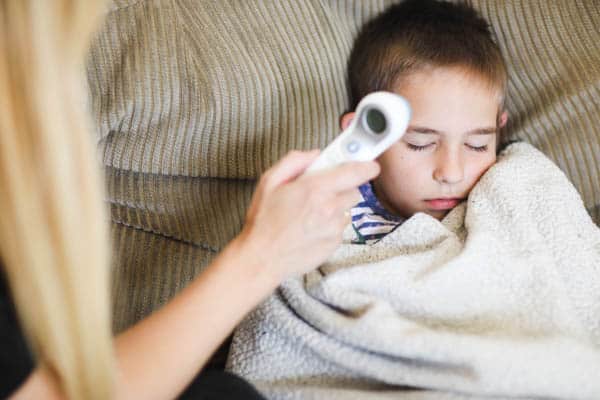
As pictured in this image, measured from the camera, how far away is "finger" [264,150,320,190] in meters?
0.79

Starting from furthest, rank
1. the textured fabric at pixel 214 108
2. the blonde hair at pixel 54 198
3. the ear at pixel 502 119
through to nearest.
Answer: the ear at pixel 502 119, the textured fabric at pixel 214 108, the blonde hair at pixel 54 198

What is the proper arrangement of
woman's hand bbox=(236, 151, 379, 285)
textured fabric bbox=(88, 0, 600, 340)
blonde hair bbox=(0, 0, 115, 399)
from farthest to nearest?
1. textured fabric bbox=(88, 0, 600, 340)
2. woman's hand bbox=(236, 151, 379, 285)
3. blonde hair bbox=(0, 0, 115, 399)

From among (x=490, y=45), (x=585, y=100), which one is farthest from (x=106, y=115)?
(x=585, y=100)

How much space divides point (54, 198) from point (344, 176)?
33 cm

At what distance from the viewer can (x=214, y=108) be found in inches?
42.1

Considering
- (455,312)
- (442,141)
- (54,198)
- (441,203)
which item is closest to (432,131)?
(442,141)

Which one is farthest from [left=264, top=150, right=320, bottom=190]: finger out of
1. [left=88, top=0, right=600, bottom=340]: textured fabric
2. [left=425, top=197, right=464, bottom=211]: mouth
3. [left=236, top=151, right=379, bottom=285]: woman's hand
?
[left=425, top=197, right=464, bottom=211]: mouth

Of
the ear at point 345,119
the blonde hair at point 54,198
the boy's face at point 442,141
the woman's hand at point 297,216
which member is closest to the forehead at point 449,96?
the boy's face at point 442,141

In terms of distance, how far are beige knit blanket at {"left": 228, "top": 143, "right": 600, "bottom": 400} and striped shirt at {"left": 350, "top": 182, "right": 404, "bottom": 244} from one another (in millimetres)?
105

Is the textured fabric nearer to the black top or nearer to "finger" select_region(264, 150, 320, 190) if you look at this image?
"finger" select_region(264, 150, 320, 190)

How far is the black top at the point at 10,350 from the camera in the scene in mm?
672

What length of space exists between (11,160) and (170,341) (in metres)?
0.28

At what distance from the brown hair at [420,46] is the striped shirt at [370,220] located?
0.18 m

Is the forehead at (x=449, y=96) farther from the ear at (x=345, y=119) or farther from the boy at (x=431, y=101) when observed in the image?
the ear at (x=345, y=119)
